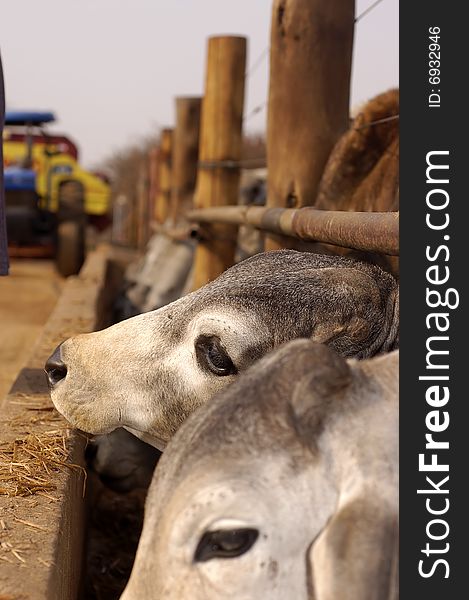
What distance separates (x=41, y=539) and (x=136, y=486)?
1395 mm

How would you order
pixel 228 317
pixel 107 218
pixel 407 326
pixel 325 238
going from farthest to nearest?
pixel 107 218 < pixel 325 238 < pixel 228 317 < pixel 407 326

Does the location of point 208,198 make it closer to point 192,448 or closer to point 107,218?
point 192,448

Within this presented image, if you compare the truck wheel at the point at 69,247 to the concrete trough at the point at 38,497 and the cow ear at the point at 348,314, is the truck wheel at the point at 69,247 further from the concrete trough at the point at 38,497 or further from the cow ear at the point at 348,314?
the cow ear at the point at 348,314

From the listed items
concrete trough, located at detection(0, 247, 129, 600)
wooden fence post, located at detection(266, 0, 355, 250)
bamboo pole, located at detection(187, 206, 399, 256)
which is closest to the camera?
concrete trough, located at detection(0, 247, 129, 600)

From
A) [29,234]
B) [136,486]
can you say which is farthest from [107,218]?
[136,486]

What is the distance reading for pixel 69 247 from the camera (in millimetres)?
10547

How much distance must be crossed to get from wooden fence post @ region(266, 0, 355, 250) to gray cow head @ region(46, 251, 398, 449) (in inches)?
50.1

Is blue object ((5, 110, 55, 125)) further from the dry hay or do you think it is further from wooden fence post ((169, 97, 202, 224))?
the dry hay

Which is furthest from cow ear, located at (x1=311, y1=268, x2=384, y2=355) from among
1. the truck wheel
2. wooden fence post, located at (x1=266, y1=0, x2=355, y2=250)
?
the truck wheel

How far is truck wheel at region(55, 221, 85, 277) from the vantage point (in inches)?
414

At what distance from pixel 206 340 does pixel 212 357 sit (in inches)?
1.6

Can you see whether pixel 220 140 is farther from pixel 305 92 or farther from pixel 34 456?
pixel 34 456

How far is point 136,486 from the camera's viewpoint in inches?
129

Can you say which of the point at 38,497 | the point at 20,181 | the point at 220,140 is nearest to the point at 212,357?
the point at 38,497
